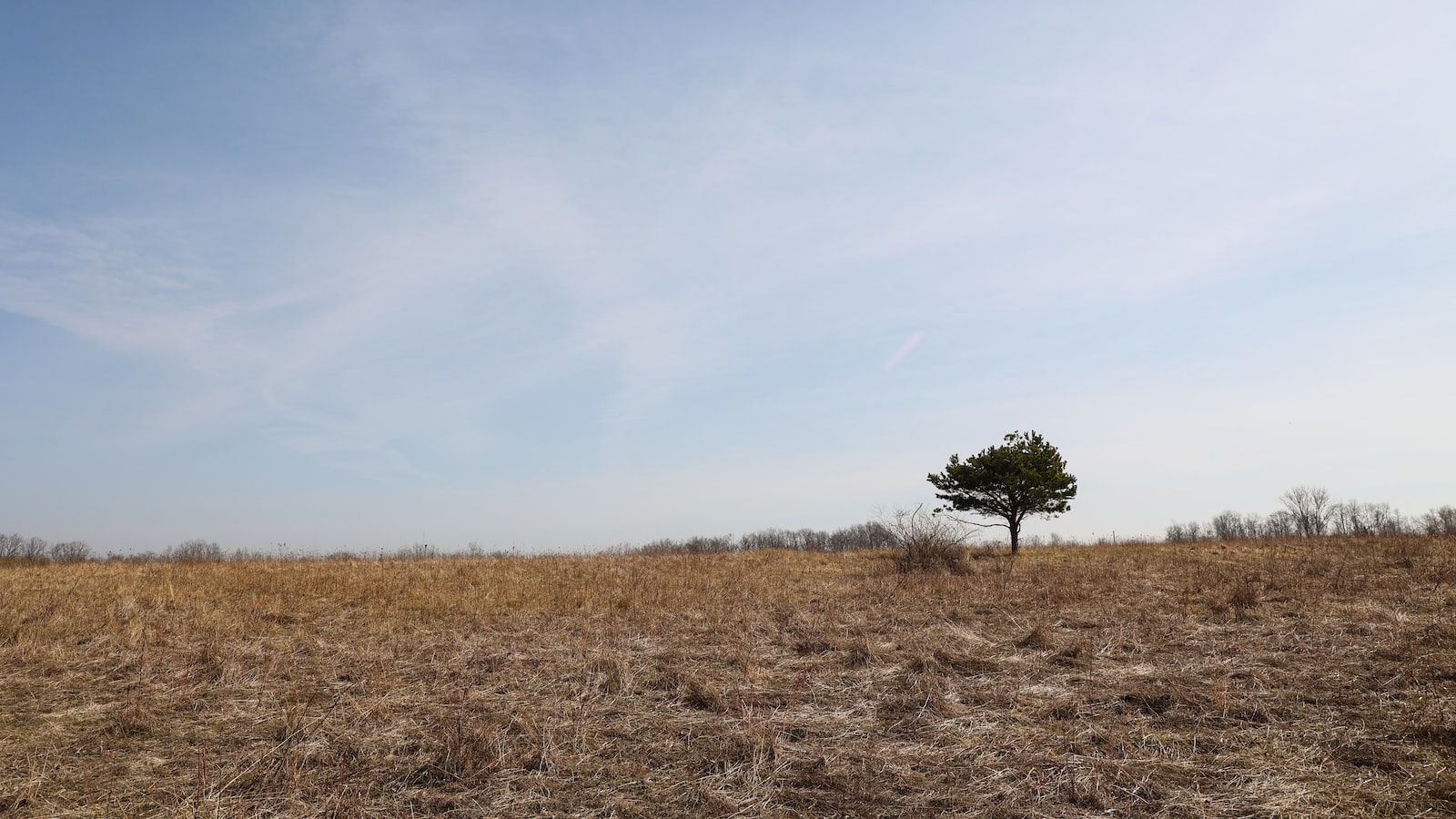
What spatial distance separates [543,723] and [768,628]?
5550mm

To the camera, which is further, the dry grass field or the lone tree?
the lone tree

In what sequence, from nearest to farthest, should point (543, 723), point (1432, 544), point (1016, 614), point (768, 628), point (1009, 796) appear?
point (1009, 796) < point (543, 723) < point (768, 628) < point (1016, 614) < point (1432, 544)

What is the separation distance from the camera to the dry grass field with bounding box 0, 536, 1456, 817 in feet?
17.1

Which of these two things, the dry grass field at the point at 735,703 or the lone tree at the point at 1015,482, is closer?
the dry grass field at the point at 735,703

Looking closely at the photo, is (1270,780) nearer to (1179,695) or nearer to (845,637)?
(1179,695)

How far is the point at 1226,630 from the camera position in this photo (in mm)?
10594

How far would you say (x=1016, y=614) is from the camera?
42.4 ft

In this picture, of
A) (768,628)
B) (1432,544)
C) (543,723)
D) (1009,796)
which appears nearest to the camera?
(1009,796)

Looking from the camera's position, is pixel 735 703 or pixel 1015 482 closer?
pixel 735 703

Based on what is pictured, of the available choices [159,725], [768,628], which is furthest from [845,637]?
[159,725]

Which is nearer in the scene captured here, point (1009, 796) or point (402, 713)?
point (1009, 796)

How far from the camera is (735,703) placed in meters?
7.52

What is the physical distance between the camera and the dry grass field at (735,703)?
17.1ft

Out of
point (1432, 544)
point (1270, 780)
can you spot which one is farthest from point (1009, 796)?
point (1432, 544)
